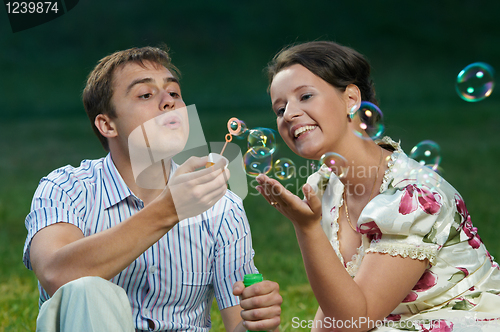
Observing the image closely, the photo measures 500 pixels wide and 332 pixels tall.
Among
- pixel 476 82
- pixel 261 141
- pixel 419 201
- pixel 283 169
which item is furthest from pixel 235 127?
pixel 476 82

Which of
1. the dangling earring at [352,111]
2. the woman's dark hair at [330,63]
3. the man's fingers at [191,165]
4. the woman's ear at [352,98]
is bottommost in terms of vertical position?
the man's fingers at [191,165]

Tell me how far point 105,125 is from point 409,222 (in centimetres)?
120

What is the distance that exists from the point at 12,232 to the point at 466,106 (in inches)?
375

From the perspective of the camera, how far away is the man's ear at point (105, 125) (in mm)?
2336

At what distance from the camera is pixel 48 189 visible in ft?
6.84

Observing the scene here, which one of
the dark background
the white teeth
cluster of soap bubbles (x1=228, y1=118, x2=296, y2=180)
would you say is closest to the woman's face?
the white teeth

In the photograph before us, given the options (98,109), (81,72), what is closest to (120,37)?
(81,72)

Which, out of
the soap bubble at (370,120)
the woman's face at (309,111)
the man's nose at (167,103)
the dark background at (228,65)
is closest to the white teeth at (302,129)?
the woman's face at (309,111)

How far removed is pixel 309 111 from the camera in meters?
2.08

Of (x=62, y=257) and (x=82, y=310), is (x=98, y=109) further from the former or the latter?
(x=82, y=310)

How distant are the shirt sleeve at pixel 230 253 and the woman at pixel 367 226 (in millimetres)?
330

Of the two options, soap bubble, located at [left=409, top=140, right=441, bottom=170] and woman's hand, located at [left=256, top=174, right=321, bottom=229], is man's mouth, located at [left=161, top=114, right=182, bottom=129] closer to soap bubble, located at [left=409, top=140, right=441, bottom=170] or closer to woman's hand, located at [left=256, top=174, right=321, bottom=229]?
woman's hand, located at [left=256, top=174, right=321, bottom=229]

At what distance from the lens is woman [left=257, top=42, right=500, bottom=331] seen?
1.81m

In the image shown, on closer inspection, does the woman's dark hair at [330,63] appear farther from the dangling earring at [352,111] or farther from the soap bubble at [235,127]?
the soap bubble at [235,127]
